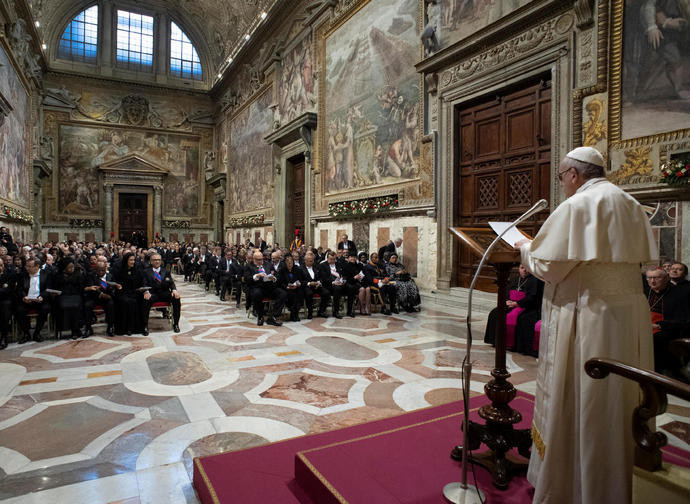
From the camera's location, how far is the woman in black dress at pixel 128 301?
278 inches

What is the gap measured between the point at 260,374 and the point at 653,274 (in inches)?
190

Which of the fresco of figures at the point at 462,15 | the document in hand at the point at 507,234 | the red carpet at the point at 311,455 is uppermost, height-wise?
the fresco of figures at the point at 462,15

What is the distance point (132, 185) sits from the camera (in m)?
27.0

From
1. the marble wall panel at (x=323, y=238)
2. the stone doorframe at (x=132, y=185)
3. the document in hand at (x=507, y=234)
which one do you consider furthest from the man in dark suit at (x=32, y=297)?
the stone doorframe at (x=132, y=185)

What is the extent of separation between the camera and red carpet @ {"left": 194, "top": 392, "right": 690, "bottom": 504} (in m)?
2.32

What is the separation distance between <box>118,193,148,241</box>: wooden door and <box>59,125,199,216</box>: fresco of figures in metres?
1.23

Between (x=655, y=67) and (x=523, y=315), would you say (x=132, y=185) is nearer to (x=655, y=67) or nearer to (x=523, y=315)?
(x=523, y=315)

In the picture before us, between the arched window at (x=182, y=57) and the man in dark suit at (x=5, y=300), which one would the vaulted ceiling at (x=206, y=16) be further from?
the man in dark suit at (x=5, y=300)

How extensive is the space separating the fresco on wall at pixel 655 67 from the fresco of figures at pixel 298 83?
36.5 feet

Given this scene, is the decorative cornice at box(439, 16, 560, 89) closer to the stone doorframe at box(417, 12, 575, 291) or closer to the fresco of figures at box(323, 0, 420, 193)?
the stone doorframe at box(417, 12, 575, 291)

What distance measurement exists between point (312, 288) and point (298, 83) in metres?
11.7

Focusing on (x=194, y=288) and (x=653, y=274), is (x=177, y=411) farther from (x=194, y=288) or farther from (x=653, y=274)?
(x=194, y=288)

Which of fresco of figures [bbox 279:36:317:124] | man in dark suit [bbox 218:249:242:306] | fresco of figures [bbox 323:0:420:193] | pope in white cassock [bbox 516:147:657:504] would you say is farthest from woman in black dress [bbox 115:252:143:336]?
fresco of figures [bbox 279:36:317:124]

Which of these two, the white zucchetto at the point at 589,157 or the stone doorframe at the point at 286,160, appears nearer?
the white zucchetto at the point at 589,157
